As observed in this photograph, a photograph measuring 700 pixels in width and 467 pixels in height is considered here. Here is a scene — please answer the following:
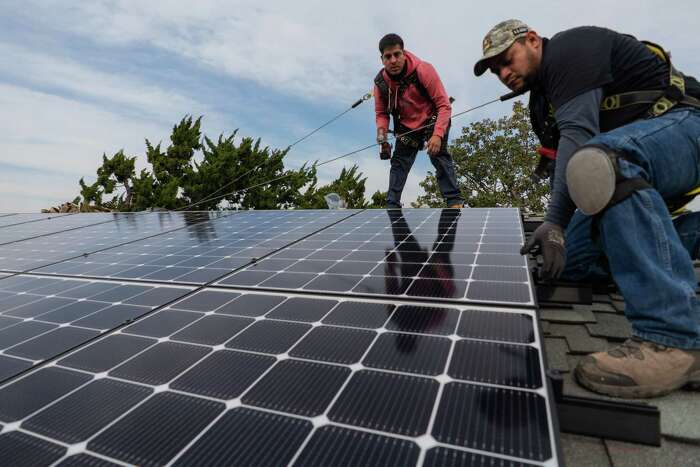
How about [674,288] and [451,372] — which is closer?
[451,372]

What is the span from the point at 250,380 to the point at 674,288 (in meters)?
2.06

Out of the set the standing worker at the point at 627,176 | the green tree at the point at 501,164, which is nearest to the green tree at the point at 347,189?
the green tree at the point at 501,164

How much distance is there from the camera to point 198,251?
4.33 m

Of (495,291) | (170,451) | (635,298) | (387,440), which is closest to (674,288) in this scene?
(635,298)

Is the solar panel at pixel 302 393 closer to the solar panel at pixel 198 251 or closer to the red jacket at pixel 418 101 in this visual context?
the solar panel at pixel 198 251

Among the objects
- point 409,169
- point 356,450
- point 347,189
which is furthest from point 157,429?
point 347,189

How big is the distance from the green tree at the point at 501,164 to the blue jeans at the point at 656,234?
27730 mm

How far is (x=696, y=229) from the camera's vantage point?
269 centimetres

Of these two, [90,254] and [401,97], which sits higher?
[401,97]

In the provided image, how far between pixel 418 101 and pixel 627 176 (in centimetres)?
484

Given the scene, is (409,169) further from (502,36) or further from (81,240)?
(81,240)

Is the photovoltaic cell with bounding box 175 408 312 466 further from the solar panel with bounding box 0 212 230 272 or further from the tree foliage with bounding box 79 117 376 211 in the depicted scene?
the tree foliage with bounding box 79 117 376 211

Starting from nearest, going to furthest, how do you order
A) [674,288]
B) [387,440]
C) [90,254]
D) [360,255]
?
[387,440] < [674,288] < [360,255] < [90,254]

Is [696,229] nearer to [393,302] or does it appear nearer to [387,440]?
[393,302]
